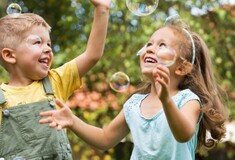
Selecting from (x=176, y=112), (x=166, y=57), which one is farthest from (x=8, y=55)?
(x=176, y=112)

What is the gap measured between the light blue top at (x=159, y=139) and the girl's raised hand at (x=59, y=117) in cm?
36

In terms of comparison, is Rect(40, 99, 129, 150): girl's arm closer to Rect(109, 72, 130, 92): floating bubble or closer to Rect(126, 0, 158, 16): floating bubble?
Rect(109, 72, 130, 92): floating bubble

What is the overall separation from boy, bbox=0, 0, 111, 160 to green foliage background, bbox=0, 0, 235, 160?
2.82 m

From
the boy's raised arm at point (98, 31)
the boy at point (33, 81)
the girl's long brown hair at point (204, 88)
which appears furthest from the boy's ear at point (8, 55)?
→ the girl's long brown hair at point (204, 88)

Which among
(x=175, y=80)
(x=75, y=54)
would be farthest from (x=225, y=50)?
(x=175, y=80)

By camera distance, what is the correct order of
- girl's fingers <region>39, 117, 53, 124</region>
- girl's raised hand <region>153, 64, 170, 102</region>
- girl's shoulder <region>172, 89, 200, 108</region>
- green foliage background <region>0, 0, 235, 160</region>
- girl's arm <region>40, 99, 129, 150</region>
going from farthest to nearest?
green foliage background <region>0, 0, 235, 160</region>, girl's arm <region>40, 99, 129, 150</region>, girl's shoulder <region>172, 89, 200, 108</region>, girl's fingers <region>39, 117, 53, 124</region>, girl's raised hand <region>153, 64, 170, 102</region>

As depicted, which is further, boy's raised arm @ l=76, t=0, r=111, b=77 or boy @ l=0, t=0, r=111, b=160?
boy's raised arm @ l=76, t=0, r=111, b=77

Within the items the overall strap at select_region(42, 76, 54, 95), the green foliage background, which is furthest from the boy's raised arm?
the green foliage background

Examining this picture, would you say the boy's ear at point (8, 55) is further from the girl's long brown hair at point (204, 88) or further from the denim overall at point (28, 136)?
the girl's long brown hair at point (204, 88)

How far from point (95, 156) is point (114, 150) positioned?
1.81 feet

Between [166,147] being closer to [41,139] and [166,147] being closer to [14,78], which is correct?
[41,139]

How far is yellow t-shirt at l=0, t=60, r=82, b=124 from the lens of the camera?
10.3 ft

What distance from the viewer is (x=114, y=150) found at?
7.51 m

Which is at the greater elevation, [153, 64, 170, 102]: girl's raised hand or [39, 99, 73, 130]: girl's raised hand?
[153, 64, 170, 102]: girl's raised hand
